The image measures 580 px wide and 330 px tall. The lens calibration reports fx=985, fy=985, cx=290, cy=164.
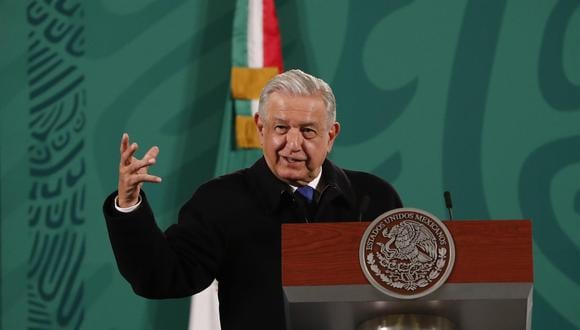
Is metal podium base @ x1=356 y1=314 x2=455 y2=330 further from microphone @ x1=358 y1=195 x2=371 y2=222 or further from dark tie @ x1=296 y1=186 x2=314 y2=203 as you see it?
dark tie @ x1=296 y1=186 x2=314 y2=203

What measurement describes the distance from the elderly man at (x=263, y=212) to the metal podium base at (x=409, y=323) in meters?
0.43

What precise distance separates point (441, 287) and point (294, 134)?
673mm

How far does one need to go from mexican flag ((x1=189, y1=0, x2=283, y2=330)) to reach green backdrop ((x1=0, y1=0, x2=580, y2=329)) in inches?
10.5

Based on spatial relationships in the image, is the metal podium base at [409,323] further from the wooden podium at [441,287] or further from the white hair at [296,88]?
the white hair at [296,88]

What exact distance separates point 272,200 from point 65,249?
252cm

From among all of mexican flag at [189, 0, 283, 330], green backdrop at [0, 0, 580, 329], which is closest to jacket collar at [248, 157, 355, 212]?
mexican flag at [189, 0, 283, 330]

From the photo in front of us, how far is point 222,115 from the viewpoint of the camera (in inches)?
191

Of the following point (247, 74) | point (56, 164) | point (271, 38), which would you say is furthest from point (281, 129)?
point (56, 164)

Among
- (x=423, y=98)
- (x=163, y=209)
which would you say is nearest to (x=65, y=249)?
(x=163, y=209)

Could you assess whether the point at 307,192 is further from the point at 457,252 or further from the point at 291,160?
→ the point at 457,252

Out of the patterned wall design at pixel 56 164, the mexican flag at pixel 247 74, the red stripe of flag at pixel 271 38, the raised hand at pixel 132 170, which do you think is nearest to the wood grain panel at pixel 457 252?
the raised hand at pixel 132 170

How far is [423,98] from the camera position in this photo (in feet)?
15.8

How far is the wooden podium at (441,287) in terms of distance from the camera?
1.91 metres

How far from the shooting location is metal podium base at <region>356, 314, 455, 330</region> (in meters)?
1.92
